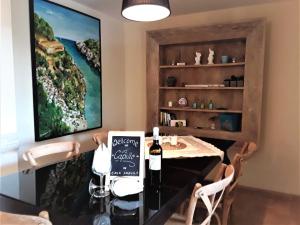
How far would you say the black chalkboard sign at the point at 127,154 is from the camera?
1256 mm

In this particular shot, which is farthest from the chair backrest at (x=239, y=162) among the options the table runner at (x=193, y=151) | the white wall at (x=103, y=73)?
the white wall at (x=103, y=73)

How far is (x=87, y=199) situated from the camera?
3.72 feet

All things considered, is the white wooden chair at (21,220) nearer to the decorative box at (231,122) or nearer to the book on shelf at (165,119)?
the decorative box at (231,122)

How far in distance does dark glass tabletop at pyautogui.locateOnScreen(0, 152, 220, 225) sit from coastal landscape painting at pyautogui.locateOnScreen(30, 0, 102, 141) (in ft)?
3.81

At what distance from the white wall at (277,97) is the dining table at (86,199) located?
181cm

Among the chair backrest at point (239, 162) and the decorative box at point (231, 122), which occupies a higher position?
the decorative box at point (231, 122)

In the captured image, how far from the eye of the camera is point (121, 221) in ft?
3.11

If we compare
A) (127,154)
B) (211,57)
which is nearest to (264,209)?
(211,57)

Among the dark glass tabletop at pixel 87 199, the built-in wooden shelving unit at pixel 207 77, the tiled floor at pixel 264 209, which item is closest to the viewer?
the dark glass tabletop at pixel 87 199

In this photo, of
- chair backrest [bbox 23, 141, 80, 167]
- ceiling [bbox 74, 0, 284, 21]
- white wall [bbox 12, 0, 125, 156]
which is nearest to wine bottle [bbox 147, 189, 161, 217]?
chair backrest [bbox 23, 141, 80, 167]

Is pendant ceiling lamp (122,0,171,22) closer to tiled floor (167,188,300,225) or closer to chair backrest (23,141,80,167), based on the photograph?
chair backrest (23,141,80,167)

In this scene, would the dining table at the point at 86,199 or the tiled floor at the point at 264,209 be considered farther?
the tiled floor at the point at 264,209

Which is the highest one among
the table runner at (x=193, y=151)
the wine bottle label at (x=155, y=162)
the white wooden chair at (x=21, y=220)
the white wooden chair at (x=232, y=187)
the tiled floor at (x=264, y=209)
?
the wine bottle label at (x=155, y=162)

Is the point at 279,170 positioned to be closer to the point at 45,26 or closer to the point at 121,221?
the point at 121,221
